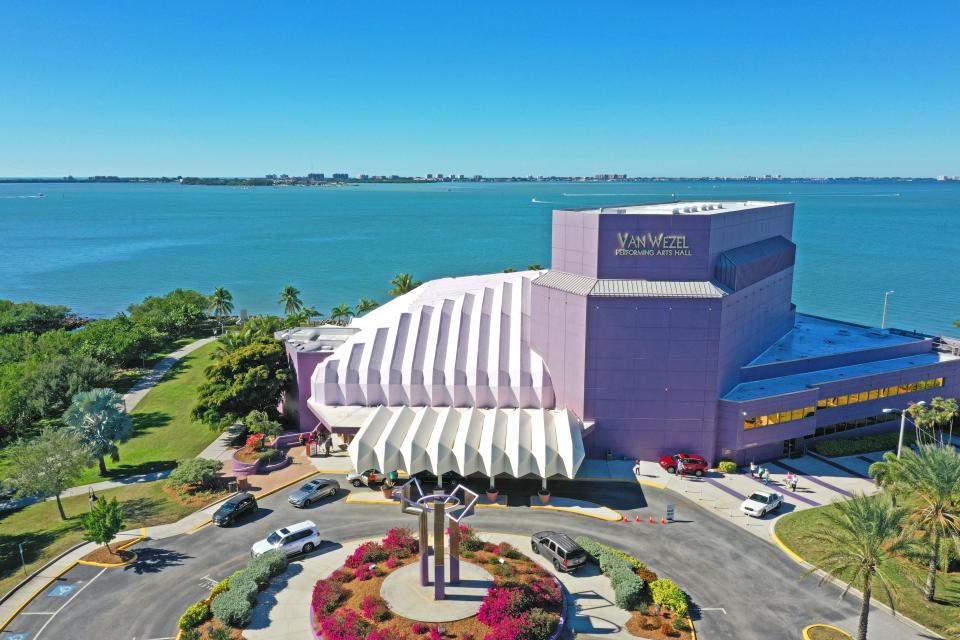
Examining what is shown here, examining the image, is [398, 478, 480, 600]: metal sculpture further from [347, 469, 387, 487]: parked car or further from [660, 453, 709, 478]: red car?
[660, 453, 709, 478]: red car

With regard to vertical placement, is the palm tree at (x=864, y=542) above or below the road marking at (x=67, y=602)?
above

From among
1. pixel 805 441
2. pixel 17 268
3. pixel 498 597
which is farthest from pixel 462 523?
Answer: pixel 17 268

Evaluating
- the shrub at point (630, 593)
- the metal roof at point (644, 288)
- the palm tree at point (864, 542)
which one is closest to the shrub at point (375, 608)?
the shrub at point (630, 593)

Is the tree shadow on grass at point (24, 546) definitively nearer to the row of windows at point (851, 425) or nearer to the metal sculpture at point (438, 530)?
the metal sculpture at point (438, 530)

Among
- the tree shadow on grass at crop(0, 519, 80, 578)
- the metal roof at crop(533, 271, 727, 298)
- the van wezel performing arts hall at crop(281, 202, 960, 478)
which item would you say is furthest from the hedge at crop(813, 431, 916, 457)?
the tree shadow on grass at crop(0, 519, 80, 578)

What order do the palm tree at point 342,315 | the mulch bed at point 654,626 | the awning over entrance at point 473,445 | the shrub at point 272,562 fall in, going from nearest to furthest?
the mulch bed at point 654,626
the shrub at point 272,562
the awning over entrance at point 473,445
the palm tree at point 342,315

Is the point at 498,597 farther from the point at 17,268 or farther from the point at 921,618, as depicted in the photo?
the point at 17,268

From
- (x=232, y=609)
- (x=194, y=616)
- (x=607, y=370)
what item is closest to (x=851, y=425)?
(x=607, y=370)
